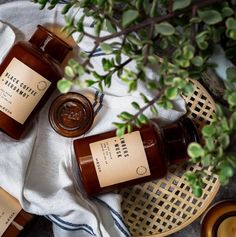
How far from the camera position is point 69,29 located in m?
0.51

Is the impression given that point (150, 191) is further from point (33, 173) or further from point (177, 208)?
point (33, 173)

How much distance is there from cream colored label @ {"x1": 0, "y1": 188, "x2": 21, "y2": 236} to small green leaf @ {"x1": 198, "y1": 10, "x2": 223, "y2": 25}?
0.39m

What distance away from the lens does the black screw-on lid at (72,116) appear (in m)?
0.72

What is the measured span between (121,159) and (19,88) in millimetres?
160

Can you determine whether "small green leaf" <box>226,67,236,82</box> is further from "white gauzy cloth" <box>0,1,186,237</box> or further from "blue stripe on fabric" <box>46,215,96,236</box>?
"blue stripe on fabric" <box>46,215,96,236</box>

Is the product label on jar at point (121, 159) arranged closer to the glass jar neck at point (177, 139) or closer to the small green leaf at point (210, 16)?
the glass jar neck at point (177, 139)

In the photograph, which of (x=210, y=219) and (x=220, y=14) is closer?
(x=220, y=14)

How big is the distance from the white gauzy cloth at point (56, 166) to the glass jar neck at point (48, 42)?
4 centimetres

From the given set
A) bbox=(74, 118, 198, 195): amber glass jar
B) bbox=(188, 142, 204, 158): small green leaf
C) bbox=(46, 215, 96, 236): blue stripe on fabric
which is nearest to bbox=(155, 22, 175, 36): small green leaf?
bbox=(188, 142, 204, 158): small green leaf

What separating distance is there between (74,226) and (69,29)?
31cm

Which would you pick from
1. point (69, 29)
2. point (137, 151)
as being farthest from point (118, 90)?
point (69, 29)

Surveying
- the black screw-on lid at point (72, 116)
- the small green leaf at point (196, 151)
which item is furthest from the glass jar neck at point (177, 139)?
the small green leaf at point (196, 151)

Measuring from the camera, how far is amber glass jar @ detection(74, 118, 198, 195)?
2.16 feet

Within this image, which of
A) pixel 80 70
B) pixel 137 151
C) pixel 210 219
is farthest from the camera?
pixel 210 219
